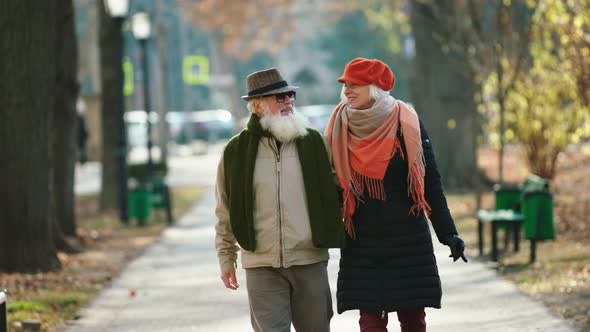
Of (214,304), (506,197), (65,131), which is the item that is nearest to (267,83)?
(214,304)

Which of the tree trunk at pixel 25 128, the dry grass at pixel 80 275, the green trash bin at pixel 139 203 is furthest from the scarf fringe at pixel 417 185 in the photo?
the green trash bin at pixel 139 203

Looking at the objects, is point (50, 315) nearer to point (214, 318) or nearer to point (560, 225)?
point (214, 318)

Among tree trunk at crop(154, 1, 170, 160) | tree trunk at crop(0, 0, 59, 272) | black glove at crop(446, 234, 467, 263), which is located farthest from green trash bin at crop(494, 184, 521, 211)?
tree trunk at crop(154, 1, 170, 160)

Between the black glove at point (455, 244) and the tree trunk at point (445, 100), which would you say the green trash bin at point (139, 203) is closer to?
the tree trunk at point (445, 100)

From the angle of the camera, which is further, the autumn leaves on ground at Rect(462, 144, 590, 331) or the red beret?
the autumn leaves on ground at Rect(462, 144, 590, 331)

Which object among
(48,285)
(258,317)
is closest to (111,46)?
(48,285)

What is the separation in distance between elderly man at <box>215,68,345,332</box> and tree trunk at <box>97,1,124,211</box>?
13343 mm

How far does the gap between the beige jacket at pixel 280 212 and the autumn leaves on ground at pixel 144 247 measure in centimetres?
292

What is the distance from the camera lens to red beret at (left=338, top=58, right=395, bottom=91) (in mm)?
5980

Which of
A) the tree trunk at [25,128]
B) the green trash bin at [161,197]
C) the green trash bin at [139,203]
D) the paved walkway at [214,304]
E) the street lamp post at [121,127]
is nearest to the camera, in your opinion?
the paved walkway at [214,304]

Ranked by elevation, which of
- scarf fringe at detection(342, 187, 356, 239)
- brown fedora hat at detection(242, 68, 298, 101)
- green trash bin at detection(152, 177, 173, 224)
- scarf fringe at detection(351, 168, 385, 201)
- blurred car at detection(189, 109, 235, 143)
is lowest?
blurred car at detection(189, 109, 235, 143)

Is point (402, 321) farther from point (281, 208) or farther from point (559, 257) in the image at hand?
point (559, 257)

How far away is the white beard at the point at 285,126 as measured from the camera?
19.5 feet

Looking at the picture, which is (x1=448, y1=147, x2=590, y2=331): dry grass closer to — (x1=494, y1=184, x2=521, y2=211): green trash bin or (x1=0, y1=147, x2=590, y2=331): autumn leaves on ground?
(x1=0, y1=147, x2=590, y2=331): autumn leaves on ground
